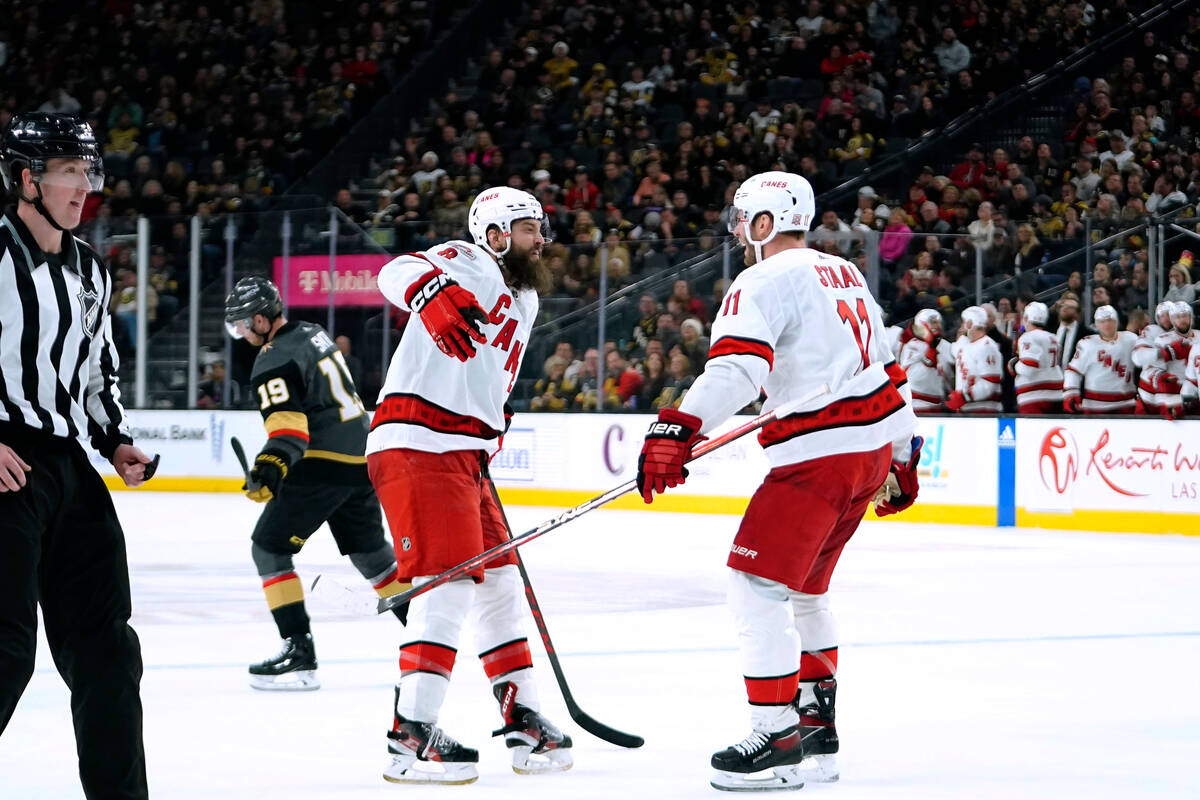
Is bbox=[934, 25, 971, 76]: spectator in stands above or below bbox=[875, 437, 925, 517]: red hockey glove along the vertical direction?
above

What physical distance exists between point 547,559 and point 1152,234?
531 cm

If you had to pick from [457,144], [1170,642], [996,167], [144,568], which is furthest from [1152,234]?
[457,144]

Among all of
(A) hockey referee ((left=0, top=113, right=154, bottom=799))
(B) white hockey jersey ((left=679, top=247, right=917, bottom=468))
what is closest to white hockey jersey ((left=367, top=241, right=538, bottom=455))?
(B) white hockey jersey ((left=679, top=247, right=917, bottom=468))

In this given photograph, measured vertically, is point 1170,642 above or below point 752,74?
below

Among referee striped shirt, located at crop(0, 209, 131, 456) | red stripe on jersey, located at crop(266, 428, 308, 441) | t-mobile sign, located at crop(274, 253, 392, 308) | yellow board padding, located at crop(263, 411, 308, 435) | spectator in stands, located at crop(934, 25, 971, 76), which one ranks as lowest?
red stripe on jersey, located at crop(266, 428, 308, 441)

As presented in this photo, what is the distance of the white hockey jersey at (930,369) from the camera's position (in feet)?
43.8

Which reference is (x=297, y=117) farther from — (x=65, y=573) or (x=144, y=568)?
(x=65, y=573)

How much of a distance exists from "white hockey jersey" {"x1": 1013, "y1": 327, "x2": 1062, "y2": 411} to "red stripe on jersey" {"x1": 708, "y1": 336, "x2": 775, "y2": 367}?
29.9 feet

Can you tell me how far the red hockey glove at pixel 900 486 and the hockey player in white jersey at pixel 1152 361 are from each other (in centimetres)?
823

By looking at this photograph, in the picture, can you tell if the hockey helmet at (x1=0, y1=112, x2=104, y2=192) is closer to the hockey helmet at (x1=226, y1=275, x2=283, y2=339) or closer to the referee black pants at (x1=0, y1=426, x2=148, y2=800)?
the referee black pants at (x1=0, y1=426, x2=148, y2=800)

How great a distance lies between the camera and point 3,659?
9.65ft

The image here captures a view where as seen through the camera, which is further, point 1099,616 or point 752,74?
point 752,74

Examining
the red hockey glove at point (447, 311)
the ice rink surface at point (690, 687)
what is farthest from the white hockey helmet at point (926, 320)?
the red hockey glove at point (447, 311)

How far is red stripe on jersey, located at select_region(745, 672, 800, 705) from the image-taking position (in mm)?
4062
